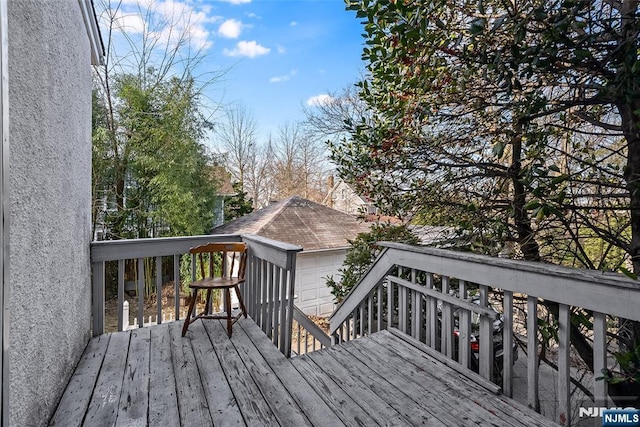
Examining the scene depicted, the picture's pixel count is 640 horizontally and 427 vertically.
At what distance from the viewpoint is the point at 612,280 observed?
1237mm

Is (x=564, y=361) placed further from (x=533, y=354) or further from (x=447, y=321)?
(x=447, y=321)

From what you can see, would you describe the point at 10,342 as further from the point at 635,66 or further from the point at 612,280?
the point at 635,66

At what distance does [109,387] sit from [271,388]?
3.31 feet

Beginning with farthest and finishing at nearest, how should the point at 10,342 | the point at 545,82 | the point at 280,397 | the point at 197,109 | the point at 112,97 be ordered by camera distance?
the point at 197,109, the point at 112,97, the point at 545,82, the point at 280,397, the point at 10,342

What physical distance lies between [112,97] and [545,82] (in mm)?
8805

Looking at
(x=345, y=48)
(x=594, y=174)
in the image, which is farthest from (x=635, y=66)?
(x=345, y=48)

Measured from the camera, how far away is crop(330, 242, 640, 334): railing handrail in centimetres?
122

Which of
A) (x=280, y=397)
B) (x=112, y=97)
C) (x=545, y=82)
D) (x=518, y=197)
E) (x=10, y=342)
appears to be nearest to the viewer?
(x=10, y=342)

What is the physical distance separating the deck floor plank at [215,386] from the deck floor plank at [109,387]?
1.56 feet

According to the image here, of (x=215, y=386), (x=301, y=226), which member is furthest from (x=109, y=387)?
(x=301, y=226)

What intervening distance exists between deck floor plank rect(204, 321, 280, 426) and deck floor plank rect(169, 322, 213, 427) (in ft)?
0.58

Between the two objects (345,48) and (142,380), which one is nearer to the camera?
(142,380)

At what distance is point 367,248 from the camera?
3.45m

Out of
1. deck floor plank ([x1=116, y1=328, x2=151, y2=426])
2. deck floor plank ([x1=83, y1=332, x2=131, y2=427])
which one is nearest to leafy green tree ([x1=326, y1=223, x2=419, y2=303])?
A: deck floor plank ([x1=116, y1=328, x2=151, y2=426])
